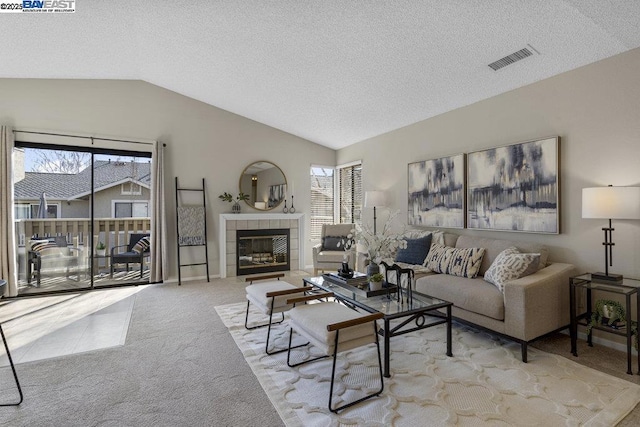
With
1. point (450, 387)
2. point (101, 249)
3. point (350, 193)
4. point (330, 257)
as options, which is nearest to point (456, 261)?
point (450, 387)

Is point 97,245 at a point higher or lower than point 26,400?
higher

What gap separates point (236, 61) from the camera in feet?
13.2

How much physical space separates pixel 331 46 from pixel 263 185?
344cm

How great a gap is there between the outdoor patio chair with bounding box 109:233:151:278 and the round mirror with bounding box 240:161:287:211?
1883 millimetres

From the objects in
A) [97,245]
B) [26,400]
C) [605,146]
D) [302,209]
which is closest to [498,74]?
[605,146]

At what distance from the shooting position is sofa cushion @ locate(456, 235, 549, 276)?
10.5 ft

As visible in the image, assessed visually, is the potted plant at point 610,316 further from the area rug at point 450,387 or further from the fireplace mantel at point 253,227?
the fireplace mantel at point 253,227

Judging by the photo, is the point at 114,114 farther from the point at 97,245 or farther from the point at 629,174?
the point at 629,174

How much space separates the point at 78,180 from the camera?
4.98 meters

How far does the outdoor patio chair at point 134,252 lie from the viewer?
5215 millimetres

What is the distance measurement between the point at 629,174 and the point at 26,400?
16.1ft

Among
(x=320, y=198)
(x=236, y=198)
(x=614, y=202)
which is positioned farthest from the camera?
(x=320, y=198)

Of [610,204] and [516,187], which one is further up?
[516,187]

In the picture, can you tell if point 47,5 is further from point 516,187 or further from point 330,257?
point 516,187
